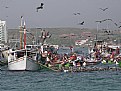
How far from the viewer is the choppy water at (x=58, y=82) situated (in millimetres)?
40819

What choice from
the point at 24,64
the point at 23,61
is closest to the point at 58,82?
the point at 23,61

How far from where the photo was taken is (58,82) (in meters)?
45.7

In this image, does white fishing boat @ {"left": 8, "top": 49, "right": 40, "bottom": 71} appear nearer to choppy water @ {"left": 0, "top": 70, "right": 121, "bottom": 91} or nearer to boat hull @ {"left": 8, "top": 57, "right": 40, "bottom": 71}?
boat hull @ {"left": 8, "top": 57, "right": 40, "bottom": 71}

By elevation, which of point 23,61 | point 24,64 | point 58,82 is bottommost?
point 58,82

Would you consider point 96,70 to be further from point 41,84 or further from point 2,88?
point 2,88

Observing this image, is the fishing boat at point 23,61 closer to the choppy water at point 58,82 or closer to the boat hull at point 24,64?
the boat hull at point 24,64

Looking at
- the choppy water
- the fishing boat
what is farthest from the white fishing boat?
the choppy water

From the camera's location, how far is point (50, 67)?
5828cm

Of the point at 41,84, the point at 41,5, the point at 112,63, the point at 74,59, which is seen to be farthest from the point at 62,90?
the point at 112,63

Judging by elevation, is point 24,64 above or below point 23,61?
below

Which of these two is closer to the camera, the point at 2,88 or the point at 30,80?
the point at 2,88

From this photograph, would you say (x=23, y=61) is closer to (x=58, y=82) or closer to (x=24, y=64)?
(x=24, y=64)

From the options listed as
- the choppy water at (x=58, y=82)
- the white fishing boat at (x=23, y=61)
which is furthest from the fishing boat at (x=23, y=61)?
the choppy water at (x=58, y=82)

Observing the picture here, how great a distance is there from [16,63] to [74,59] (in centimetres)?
985
